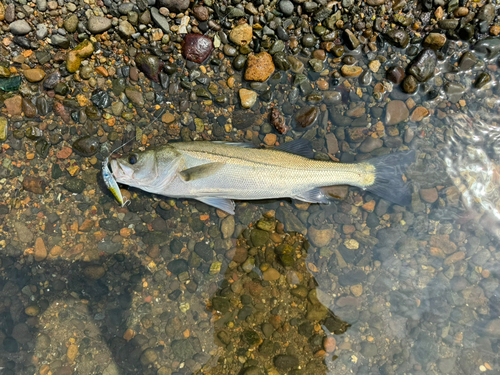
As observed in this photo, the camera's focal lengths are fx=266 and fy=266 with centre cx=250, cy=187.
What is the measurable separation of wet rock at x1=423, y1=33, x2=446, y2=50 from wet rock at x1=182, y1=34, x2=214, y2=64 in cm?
281

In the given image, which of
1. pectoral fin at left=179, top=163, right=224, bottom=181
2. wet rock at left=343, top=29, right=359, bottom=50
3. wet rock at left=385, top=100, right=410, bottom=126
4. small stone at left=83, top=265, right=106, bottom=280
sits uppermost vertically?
wet rock at left=343, top=29, right=359, bottom=50

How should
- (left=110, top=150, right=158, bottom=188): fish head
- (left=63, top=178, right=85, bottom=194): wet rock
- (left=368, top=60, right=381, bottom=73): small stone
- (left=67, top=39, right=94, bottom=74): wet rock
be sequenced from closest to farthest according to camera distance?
(left=110, top=150, right=158, bottom=188): fish head
(left=67, top=39, right=94, bottom=74): wet rock
(left=63, top=178, right=85, bottom=194): wet rock
(left=368, top=60, right=381, bottom=73): small stone

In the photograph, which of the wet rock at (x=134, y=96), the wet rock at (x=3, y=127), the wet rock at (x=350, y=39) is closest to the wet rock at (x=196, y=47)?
the wet rock at (x=134, y=96)

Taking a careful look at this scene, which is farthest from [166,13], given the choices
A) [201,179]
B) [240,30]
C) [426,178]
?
[426,178]

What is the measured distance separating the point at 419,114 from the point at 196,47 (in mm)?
3093

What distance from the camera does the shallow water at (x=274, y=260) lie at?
3.45 metres

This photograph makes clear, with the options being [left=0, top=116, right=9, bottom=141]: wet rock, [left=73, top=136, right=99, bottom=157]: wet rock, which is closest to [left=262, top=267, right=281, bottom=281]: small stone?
[left=73, top=136, right=99, bottom=157]: wet rock

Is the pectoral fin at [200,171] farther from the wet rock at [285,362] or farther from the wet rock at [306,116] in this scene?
the wet rock at [285,362]

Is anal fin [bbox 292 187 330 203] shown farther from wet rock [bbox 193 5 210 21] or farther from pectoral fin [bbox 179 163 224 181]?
wet rock [bbox 193 5 210 21]

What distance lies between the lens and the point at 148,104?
3539 mm

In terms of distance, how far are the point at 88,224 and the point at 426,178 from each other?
458 centimetres

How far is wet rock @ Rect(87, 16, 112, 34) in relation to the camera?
3.29 meters

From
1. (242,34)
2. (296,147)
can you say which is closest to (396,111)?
(296,147)

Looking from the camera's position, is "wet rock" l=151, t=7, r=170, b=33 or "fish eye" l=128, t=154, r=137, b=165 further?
"wet rock" l=151, t=7, r=170, b=33
